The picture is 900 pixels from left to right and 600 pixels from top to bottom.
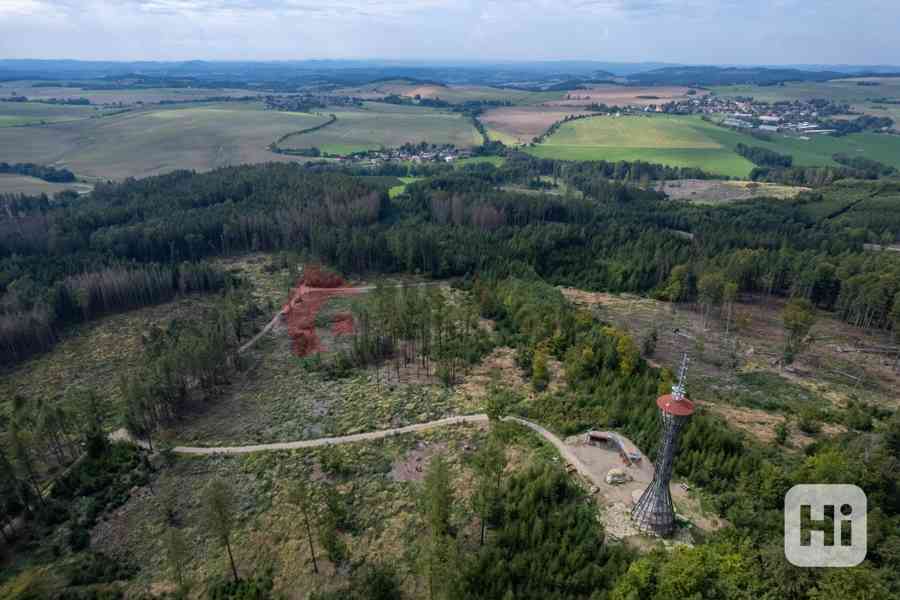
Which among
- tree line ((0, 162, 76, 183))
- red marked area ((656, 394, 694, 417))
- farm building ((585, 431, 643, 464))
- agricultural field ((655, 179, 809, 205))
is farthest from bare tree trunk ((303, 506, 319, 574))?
tree line ((0, 162, 76, 183))

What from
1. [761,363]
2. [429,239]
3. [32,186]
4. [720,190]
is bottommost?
[761,363]

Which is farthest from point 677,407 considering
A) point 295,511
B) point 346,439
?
point 346,439

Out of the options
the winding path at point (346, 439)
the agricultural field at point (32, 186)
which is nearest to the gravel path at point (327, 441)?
the winding path at point (346, 439)

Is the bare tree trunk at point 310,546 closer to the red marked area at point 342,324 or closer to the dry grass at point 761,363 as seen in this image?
the red marked area at point 342,324

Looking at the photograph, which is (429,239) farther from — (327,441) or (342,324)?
(327,441)

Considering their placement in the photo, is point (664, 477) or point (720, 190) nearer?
point (664, 477)

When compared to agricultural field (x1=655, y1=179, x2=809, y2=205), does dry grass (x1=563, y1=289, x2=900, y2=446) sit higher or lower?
lower

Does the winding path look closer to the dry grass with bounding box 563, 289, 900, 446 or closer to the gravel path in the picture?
the gravel path
